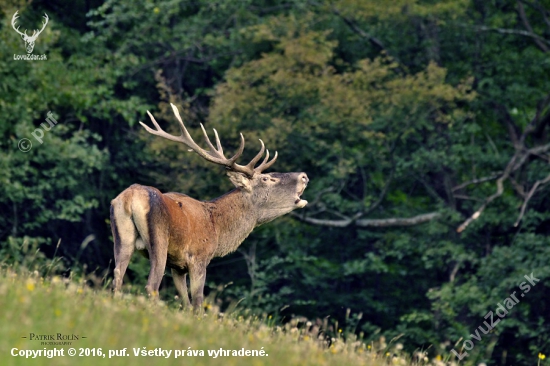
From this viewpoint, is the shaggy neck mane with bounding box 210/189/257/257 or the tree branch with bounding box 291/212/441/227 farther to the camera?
the tree branch with bounding box 291/212/441/227

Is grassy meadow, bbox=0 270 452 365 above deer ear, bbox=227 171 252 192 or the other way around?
above

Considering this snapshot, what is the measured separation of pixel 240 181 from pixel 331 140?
9.77 meters

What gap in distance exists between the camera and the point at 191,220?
8.90 metres

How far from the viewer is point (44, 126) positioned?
720 inches

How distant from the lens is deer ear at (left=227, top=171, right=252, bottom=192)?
32.3 feet

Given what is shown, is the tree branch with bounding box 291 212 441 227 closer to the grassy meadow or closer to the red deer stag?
the red deer stag

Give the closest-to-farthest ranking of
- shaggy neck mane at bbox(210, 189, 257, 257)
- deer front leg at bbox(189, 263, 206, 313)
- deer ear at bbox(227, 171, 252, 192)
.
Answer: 1. deer front leg at bbox(189, 263, 206, 313)
2. shaggy neck mane at bbox(210, 189, 257, 257)
3. deer ear at bbox(227, 171, 252, 192)

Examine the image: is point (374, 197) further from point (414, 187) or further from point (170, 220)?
point (170, 220)

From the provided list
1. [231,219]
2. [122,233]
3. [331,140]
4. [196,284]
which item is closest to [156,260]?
[122,233]

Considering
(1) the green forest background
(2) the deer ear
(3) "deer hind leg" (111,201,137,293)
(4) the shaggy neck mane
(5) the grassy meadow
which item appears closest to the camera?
(5) the grassy meadow

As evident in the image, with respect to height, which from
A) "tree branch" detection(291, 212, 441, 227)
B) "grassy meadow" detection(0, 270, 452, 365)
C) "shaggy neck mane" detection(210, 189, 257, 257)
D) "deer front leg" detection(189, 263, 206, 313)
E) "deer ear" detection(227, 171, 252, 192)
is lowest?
"tree branch" detection(291, 212, 441, 227)

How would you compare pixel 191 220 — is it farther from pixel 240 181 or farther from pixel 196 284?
pixel 240 181

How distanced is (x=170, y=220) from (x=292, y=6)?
45.7 feet

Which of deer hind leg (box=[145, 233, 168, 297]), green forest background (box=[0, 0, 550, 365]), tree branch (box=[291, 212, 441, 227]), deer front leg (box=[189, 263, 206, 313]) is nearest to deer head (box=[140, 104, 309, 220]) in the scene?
deer front leg (box=[189, 263, 206, 313])
